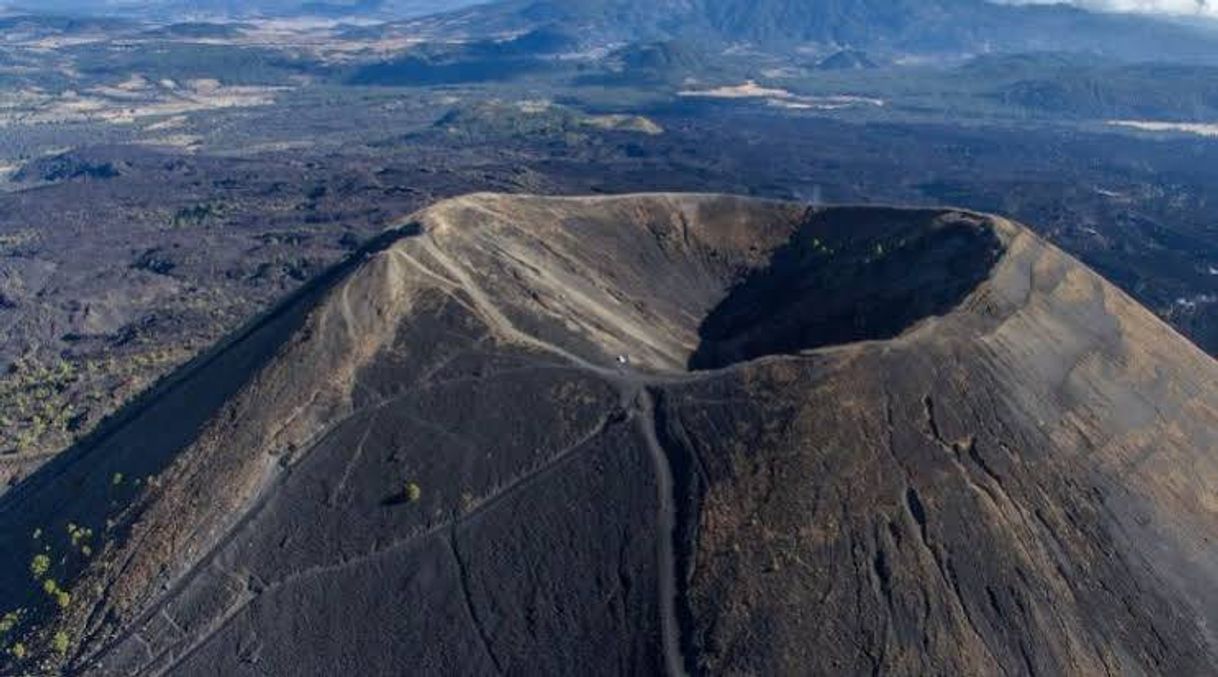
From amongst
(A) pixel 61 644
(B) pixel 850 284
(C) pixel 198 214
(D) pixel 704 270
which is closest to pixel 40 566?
(A) pixel 61 644

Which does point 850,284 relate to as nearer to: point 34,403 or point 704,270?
point 704,270

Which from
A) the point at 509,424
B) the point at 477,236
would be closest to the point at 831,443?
the point at 509,424

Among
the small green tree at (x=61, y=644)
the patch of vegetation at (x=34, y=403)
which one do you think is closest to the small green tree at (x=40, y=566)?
the small green tree at (x=61, y=644)

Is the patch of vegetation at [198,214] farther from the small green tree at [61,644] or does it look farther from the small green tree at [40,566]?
the small green tree at [61,644]

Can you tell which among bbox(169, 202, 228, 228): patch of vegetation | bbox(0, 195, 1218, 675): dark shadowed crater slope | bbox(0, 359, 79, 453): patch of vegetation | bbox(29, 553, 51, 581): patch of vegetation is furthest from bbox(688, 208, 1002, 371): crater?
bbox(169, 202, 228, 228): patch of vegetation

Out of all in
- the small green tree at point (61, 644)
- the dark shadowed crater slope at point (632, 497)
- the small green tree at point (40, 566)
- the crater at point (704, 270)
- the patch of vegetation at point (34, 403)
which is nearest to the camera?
the dark shadowed crater slope at point (632, 497)

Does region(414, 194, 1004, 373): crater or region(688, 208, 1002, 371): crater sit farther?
region(414, 194, 1004, 373): crater

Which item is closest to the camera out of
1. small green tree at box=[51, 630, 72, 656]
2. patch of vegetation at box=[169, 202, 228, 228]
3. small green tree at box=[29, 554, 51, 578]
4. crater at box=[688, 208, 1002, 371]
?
small green tree at box=[51, 630, 72, 656]

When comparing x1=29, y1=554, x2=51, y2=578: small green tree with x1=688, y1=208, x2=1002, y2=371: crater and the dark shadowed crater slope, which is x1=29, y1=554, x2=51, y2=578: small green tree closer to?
the dark shadowed crater slope
